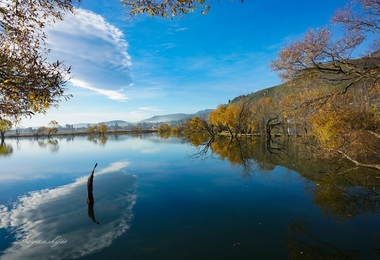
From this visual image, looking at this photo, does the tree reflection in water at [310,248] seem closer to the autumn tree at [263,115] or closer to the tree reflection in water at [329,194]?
the tree reflection in water at [329,194]

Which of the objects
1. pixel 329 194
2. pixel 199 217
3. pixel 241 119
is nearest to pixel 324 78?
pixel 329 194

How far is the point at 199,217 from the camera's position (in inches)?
365

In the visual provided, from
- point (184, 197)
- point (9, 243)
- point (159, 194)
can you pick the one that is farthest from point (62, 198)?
point (184, 197)

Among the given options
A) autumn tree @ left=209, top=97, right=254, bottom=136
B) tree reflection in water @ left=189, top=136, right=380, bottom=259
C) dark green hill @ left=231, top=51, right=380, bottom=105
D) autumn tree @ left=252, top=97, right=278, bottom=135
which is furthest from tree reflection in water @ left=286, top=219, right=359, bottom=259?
autumn tree @ left=209, top=97, right=254, bottom=136

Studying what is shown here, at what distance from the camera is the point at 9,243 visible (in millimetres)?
7602

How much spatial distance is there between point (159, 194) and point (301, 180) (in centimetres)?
1028

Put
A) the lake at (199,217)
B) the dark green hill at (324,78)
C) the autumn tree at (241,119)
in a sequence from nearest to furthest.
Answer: the lake at (199,217) < the dark green hill at (324,78) < the autumn tree at (241,119)

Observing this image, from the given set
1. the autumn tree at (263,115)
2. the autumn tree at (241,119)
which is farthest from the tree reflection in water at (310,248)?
the autumn tree at (241,119)

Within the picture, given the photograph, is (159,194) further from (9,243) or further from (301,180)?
(301,180)

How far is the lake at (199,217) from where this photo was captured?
6754 millimetres

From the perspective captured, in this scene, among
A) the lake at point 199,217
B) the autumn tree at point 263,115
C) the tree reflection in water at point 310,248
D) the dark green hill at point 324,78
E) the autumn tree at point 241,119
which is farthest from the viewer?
the autumn tree at point 241,119

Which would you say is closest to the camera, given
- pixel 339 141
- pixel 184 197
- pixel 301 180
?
pixel 184 197

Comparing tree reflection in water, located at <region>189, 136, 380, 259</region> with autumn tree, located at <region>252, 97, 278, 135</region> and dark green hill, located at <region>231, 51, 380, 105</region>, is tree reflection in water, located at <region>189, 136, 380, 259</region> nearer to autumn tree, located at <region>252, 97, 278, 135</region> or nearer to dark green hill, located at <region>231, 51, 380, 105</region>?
dark green hill, located at <region>231, 51, 380, 105</region>

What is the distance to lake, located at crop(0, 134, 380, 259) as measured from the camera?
6.75 metres
